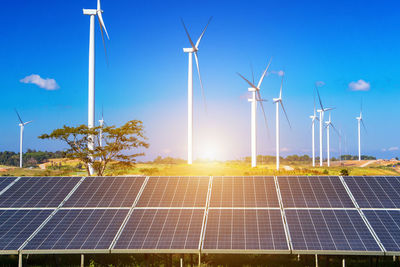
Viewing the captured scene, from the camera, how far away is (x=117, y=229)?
1634 centimetres

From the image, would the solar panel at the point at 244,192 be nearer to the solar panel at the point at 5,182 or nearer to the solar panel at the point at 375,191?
the solar panel at the point at 375,191

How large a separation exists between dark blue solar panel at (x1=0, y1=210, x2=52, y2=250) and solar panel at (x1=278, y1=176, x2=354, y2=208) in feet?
38.5

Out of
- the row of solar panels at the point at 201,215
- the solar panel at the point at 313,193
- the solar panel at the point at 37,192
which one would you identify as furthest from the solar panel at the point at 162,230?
the solar panel at the point at 37,192

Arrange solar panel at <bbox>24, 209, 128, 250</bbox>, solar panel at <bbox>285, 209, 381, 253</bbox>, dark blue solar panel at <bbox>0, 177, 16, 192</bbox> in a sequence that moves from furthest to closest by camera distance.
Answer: dark blue solar panel at <bbox>0, 177, 16, 192</bbox>
solar panel at <bbox>24, 209, 128, 250</bbox>
solar panel at <bbox>285, 209, 381, 253</bbox>

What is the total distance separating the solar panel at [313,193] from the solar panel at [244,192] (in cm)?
63

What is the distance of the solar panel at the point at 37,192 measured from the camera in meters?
18.9

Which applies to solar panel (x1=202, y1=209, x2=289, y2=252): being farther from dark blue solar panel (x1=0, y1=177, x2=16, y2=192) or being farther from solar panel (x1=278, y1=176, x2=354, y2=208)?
dark blue solar panel (x1=0, y1=177, x2=16, y2=192)

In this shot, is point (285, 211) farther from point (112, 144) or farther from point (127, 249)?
point (112, 144)

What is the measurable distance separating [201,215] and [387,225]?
26.8ft

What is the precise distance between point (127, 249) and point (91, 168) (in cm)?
4217

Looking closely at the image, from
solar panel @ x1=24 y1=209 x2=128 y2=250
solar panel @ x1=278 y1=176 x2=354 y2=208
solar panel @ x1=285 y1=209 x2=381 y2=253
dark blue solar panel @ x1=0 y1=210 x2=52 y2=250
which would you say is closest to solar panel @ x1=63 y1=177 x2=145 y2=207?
solar panel @ x1=24 y1=209 x2=128 y2=250

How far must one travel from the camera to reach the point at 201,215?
1712 cm

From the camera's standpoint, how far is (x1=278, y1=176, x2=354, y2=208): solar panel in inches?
696

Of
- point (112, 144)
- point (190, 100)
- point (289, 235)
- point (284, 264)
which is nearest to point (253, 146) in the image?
point (190, 100)
